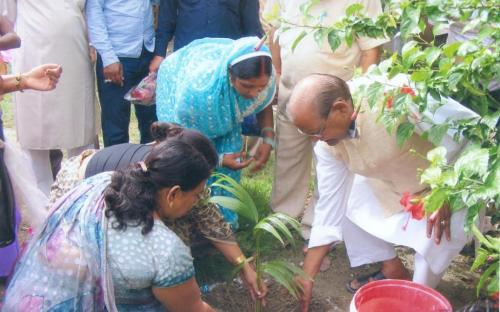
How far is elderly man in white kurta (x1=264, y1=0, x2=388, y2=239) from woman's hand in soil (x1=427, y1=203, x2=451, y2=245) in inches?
39.9

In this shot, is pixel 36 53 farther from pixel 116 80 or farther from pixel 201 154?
pixel 201 154

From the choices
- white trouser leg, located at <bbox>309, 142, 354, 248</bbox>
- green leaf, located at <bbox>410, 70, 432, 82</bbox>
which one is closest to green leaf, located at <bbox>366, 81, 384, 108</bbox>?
green leaf, located at <bbox>410, 70, 432, 82</bbox>

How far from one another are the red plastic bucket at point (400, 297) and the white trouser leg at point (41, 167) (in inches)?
87.9

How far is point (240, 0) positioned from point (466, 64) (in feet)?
7.37

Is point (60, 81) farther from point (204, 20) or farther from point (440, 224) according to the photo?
point (440, 224)

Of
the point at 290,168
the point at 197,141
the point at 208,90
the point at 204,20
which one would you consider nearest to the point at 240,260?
the point at 197,141

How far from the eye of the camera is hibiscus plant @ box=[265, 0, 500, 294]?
1.39m

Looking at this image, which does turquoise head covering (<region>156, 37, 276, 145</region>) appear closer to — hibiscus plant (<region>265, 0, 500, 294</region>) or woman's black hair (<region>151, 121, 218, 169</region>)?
woman's black hair (<region>151, 121, 218, 169</region>)

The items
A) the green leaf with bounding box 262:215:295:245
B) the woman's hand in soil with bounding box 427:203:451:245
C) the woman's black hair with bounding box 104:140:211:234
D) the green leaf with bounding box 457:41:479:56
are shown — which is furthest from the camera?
the green leaf with bounding box 262:215:295:245

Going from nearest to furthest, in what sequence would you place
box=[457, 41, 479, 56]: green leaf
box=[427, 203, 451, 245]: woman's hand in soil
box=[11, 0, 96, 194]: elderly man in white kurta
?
box=[457, 41, 479, 56]: green leaf → box=[427, 203, 451, 245]: woman's hand in soil → box=[11, 0, 96, 194]: elderly man in white kurta

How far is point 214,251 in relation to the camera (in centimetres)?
309

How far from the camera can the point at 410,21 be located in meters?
1.59

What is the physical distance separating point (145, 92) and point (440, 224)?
184 cm

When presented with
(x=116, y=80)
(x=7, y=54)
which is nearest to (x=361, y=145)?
(x=116, y=80)
